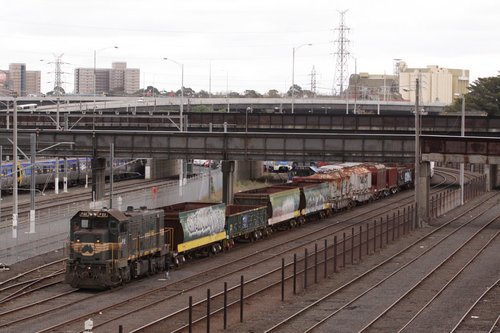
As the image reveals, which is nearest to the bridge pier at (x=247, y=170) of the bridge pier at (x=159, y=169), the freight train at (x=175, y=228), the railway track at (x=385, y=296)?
Result: the bridge pier at (x=159, y=169)

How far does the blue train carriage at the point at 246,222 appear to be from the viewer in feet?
149

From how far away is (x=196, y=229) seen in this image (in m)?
40.3

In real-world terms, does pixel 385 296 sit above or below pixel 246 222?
below

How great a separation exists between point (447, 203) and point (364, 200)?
6.84 metres

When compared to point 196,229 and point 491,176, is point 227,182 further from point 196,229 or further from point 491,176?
point 491,176

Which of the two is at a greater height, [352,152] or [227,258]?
[352,152]

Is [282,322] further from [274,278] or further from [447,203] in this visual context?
[447,203]

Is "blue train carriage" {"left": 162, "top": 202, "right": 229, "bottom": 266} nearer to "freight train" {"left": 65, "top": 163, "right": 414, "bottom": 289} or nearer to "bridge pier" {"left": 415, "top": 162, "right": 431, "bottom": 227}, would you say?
"freight train" {"left": 65, "top": 163, "right": 414, "bottom": 289}

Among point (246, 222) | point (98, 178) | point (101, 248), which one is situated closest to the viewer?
point (101, 248)

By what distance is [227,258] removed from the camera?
4284 cm

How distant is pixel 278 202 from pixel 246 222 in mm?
5717

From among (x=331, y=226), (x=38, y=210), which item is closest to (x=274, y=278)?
(x=331, y=226)

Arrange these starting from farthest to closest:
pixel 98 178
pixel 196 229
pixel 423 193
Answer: pixel 98 178 → pixel 423 193 → pixel 196 229

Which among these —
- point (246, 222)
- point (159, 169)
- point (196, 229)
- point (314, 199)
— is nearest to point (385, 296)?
point (196, 229)
